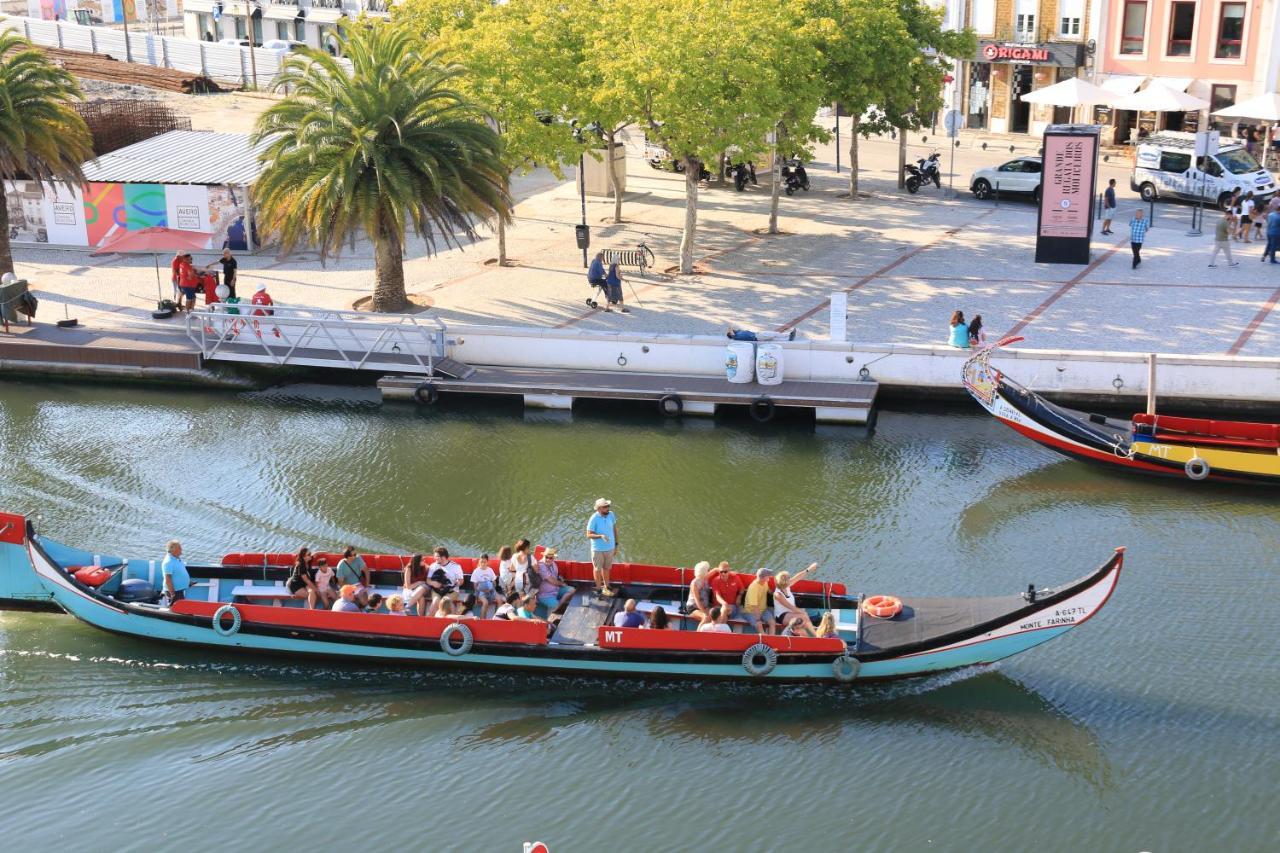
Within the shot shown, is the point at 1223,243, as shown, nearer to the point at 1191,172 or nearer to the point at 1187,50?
the point at 1191,172

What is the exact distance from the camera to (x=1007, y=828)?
18.3 m

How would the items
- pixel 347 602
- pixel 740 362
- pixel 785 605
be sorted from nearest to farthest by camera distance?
1. pixel 785 605
2. pixel 347 602
3. pixel 740 362

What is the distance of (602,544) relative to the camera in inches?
902

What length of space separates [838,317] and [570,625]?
1330cm

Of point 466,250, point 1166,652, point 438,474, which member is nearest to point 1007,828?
point 1166,652

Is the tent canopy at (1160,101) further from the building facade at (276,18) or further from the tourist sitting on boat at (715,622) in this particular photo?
the building facade at (276,18)

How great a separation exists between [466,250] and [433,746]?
25629mm

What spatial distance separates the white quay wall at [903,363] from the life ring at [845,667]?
12.4 m

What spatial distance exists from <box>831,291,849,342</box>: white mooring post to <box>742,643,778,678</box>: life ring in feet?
43.9

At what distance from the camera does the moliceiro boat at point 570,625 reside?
2112 centimetres

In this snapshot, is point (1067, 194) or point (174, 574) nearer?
point (174, 574)

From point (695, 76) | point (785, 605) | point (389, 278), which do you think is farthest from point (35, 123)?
point (785, 605)

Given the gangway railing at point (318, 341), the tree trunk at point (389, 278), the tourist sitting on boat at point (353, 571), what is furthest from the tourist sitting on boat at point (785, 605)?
the tree trunk at point (389, 278)

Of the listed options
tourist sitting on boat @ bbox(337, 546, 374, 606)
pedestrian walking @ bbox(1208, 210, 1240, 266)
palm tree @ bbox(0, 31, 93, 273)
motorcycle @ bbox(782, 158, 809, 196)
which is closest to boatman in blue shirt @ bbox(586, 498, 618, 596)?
tourist sitting on boat @ bbox(337, 546, 374, 606)
